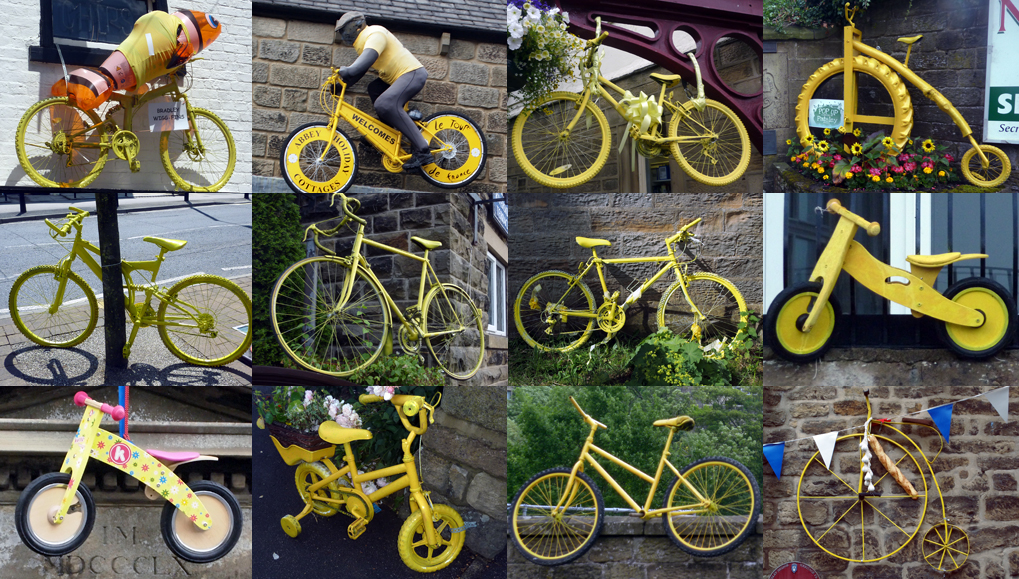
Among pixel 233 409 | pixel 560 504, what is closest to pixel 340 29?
pixel 233 409

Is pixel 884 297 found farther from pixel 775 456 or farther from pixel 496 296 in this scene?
pixel 496 296

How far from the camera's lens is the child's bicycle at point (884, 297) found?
20.7 feet

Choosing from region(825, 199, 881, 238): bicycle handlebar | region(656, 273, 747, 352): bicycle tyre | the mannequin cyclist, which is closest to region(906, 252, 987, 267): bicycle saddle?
region(825, 199, 881, 238): bicycle handlebar

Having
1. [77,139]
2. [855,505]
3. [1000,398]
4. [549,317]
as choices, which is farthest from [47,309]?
[1000,398]

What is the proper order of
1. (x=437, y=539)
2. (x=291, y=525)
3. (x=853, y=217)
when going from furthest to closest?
1. (x=853, y=217)
2. (x=291, y=525)
3. (x=437, y=539)

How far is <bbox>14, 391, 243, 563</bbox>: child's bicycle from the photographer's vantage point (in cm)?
571

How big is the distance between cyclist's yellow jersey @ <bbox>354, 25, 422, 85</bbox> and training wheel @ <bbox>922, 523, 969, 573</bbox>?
15.5 feet

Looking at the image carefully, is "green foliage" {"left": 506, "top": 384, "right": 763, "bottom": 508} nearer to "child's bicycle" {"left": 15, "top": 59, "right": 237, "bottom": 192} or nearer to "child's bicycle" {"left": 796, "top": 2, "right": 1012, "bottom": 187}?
"child's bicycle" {"left": 796, "top": 2, "right": 1012, "bottom": 187}

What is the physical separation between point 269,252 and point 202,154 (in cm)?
79

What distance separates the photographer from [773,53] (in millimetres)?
6582

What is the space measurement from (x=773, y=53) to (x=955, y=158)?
58.3 inches

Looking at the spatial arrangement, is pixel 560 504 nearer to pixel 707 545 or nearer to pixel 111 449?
pixel 707 545

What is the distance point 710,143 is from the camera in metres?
6.40

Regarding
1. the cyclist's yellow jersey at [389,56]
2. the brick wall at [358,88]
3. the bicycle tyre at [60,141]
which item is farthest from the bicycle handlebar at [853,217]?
the bicycle tyre at [60,141]
